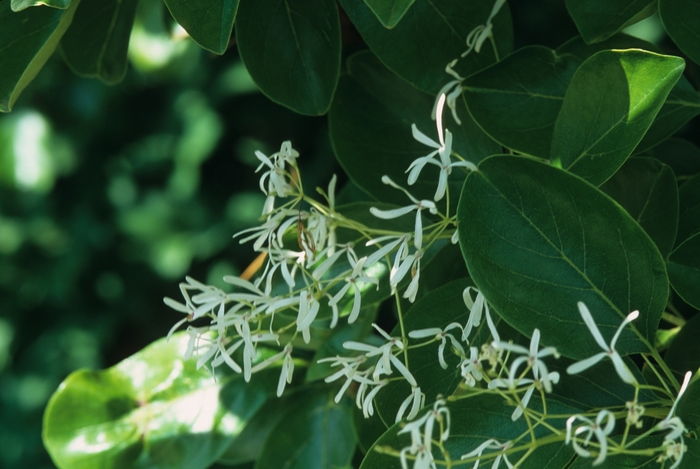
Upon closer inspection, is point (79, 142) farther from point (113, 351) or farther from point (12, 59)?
point (12, 59)

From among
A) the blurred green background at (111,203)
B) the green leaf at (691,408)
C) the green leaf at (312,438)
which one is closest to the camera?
the green leaf at (691,408)

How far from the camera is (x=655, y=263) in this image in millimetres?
253

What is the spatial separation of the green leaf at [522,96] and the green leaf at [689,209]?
0.07 m

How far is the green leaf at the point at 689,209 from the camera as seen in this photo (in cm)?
32

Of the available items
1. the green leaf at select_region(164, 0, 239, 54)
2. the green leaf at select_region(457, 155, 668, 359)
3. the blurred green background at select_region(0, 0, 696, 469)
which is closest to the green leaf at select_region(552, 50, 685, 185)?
the green leaf at select_region(457, 155, 668, 359)

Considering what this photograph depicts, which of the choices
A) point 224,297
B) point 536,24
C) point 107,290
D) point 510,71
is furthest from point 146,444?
point 107,290

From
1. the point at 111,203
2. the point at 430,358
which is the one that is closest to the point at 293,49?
the point at 430,358

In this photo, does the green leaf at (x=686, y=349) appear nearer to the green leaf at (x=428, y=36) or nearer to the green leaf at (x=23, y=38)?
the green leaf at (x=428, y=36)

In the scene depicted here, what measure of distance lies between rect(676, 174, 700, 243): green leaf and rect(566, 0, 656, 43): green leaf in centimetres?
8

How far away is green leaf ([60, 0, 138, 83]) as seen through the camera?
395mm

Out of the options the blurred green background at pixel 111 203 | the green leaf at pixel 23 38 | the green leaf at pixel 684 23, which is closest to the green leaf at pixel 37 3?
the green leaf at pixel 23 38

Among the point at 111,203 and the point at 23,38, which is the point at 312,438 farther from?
the point at 111,203

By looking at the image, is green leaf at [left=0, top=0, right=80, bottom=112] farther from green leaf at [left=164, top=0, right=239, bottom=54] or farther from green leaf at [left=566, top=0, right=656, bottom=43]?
green leaf at [left=566, top=0, right=656, bottom=43]

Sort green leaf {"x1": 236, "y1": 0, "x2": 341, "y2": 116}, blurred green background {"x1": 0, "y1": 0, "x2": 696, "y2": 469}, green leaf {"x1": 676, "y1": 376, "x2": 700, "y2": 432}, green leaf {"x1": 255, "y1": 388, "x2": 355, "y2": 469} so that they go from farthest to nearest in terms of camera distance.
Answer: blurred green background {"x1": 0, "y1": 0, "x2": 696, "y2": 469} → green leaf {"x1": 255, "y1": 388, "x2": 355, "y2": 469} → green leaf {"x1": 236, "y1": 0, "x2": 341, "y2": 116} → green leaf {"x1": 676, "y1": 376, "x2": 700, "y2": 432}
